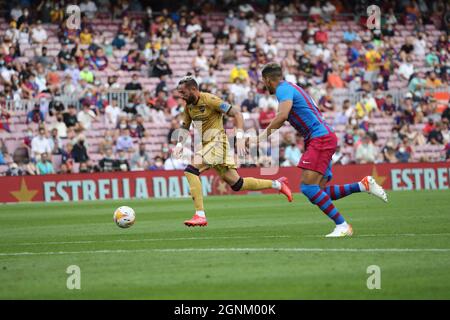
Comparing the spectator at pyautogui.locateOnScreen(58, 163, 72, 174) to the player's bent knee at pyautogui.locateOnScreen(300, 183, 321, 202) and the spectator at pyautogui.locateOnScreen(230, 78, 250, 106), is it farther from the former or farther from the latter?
the player's bent knee at pyautogui.locateOnScreen(300, 183, 321, 202)

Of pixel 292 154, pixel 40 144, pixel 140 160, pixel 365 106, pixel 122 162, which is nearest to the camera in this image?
pixel 40 144

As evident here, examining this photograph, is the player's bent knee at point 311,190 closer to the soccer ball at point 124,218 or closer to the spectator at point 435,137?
the soccer ball at point 124,218

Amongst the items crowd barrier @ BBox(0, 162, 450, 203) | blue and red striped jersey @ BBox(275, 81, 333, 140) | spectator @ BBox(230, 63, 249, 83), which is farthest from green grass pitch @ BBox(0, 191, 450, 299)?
spectator @ BBox(230, 63, 249, 83)

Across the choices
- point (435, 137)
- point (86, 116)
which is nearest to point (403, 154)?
point (435, 137)

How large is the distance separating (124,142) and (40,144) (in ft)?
8.67

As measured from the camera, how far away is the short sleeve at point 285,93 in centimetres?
1361

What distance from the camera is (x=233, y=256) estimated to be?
1170 cm

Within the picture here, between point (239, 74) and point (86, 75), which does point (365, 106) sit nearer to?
point (239, 74)

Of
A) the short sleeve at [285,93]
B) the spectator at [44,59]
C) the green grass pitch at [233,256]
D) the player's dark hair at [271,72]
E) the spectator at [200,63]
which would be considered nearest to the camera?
the green grass pitch at [233,256]

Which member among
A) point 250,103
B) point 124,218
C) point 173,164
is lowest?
point 124,218

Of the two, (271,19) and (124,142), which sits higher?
(271,19)

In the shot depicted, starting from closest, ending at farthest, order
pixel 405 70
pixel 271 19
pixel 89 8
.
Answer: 1. pixel 89 8
2. pixel 405 70
3. pixel 271 19

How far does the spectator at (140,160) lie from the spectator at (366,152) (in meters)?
7.05

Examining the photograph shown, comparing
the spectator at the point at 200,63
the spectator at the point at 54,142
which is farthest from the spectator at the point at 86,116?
the spectator at the point at 200,63
